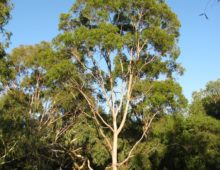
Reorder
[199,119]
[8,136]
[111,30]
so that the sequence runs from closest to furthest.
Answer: [111,30], [8,136], [199,119]

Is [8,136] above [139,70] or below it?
below

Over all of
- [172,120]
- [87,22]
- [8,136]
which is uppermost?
[87,22]

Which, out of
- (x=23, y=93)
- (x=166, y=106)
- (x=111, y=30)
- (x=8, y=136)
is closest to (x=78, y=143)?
(x=23, y=93)

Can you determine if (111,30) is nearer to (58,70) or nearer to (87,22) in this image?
(87,22)

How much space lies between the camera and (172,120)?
25969 millimetres

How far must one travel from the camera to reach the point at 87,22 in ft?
61.4

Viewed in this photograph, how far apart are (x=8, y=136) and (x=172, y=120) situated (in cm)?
1204

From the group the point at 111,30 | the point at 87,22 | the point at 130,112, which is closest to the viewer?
the point at 111,30

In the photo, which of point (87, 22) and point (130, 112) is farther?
point (130, 112)

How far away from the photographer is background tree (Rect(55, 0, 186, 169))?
17938 mm

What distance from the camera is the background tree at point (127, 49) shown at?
17.9 meters

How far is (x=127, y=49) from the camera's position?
61.6 ft

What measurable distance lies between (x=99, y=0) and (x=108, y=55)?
9.40 feet

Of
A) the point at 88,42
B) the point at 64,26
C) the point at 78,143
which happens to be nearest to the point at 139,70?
the point at 88,42
